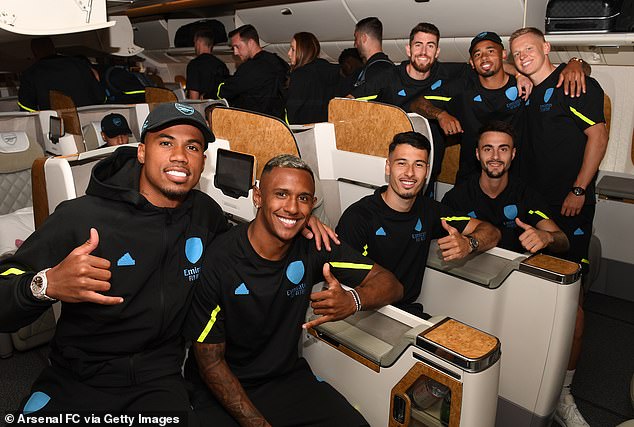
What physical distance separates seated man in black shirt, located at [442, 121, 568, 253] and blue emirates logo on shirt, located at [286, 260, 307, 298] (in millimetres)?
1121

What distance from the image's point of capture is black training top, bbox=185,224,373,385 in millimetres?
1645

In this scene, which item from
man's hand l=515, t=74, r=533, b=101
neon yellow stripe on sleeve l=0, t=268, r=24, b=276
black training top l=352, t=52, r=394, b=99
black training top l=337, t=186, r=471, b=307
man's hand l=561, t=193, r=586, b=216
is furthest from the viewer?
black training top l=352, t=52, r=394, b=99

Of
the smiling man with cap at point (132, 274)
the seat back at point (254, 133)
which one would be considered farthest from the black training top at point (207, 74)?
the smiling man with cap at point (132, 274)

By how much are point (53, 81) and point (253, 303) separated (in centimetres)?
350

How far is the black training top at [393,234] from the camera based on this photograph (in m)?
2.13

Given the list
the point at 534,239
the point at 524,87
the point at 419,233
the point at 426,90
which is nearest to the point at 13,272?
the point at 419,233

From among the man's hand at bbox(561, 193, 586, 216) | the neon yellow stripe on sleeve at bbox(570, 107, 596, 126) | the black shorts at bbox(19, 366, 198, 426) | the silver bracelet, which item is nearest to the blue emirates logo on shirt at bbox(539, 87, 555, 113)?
the neon yellow stripe on sleeve at bbox(570, 107, 596, 126)

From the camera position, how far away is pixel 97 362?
1618 mm

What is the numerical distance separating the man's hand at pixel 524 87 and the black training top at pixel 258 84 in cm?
218

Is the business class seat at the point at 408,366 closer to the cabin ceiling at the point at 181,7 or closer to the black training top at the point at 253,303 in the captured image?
the black training top at the point at 253,303

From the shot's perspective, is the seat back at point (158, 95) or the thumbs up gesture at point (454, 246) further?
the seat back at point (158, 95)

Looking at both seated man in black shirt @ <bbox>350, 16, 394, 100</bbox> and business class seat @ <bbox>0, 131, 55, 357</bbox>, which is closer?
business class seat @ <bbox>0, 131, 55, 357</bbox>

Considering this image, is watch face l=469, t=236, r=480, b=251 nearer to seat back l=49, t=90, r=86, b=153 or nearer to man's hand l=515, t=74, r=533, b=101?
man's hand l=515, t=74, r=533, b=101

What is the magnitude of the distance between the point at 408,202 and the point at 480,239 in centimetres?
33
